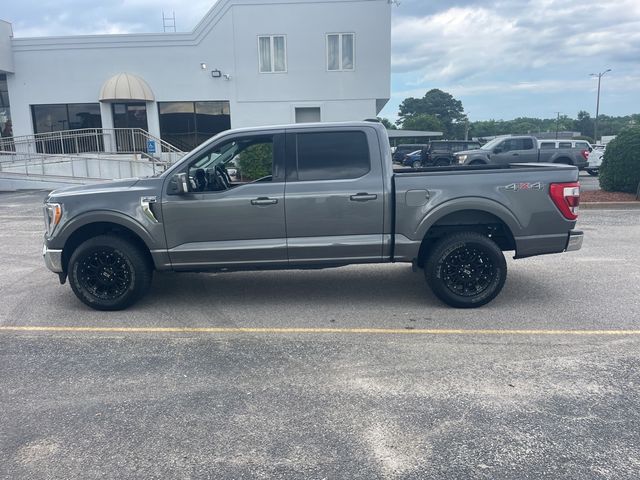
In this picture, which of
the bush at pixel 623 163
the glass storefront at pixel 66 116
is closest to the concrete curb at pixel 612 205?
the bush at pixel 623 163

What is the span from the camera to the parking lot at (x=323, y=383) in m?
3.05

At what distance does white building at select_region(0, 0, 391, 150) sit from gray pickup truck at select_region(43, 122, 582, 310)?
17.9 meters

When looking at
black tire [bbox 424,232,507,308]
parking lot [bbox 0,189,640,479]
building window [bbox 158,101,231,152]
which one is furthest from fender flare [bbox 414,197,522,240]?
building window [bbox 158,101,231,152]

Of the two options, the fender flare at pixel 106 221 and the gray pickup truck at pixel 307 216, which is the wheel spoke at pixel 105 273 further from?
the fender flare at pixel 106 221

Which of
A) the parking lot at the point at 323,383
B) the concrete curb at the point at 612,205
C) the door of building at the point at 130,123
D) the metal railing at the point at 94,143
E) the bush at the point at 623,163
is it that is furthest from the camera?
the door of building at the point at 130,123

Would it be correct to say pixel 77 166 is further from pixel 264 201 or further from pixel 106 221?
pixel 264 201

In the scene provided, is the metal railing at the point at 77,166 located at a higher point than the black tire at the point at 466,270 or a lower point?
higher

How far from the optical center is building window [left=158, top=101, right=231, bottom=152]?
23203 millimetres

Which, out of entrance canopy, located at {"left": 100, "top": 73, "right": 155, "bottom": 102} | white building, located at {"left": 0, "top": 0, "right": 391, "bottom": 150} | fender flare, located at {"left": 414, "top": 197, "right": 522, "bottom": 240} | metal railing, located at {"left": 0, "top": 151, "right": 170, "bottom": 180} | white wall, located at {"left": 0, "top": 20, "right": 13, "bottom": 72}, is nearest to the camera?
fender flare, located at {"left": 414, "top": 197, "right": 522, "bottom": 240}

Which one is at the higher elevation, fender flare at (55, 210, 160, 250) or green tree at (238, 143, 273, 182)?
green tree at (238, 143, 273, 182)

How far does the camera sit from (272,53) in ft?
74.3

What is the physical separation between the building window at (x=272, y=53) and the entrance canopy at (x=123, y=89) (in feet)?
17.2

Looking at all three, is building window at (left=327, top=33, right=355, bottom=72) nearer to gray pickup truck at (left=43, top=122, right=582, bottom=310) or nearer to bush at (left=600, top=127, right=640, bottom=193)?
bush at (left=600, top=127, right=640, bottom=193)

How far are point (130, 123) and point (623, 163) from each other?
63.6 ft
